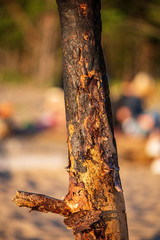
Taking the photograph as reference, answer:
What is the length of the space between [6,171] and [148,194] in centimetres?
204

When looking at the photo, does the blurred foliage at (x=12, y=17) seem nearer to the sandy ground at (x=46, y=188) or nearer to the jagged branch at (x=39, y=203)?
the sandy ground at (x=46, y=188)

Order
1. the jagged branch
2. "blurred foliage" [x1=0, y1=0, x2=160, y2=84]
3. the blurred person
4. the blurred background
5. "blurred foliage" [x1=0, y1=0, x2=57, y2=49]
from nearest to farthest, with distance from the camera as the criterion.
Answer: the jagged branch, the blurred background, the blurred person, "blurred foliage" [x1=0, y1=0, x2=160, y2=84], "blurred foliage" [x1=0, y1=0, x2=57, y2=49]

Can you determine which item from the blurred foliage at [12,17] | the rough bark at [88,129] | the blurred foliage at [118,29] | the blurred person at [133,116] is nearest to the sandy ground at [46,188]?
the rough bark at [88,129]

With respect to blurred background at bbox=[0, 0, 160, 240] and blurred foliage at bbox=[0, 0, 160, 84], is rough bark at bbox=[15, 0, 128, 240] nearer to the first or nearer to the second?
blurred background at bbox=[0, 0, 160, 240]

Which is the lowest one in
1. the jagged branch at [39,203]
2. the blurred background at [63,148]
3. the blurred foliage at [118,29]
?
the jagged branch at [39,203]

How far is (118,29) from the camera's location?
18406mm

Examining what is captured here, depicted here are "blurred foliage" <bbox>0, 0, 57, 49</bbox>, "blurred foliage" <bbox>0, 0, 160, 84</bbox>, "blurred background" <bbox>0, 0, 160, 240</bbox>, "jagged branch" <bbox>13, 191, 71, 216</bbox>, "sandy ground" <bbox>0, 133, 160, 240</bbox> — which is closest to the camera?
"jagged branch" <bbox>13, 191, 71, 216</bbox>

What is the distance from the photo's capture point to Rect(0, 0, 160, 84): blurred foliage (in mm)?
17125

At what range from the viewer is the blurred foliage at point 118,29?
17.1 metres

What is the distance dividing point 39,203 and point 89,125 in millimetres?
503

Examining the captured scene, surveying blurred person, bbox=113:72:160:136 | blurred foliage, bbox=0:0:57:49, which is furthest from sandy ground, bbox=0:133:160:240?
blurred foliage, bbox=0:0:57:49

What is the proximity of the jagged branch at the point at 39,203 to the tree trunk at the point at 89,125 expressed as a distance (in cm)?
6

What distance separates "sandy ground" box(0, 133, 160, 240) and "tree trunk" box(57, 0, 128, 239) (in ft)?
3.88

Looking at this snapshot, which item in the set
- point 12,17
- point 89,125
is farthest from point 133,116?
point 12,17
